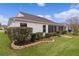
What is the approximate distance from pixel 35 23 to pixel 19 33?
0.40 m

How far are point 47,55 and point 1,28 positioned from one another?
112cm

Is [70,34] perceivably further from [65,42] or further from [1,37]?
[1,37]

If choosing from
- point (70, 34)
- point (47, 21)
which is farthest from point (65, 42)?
point (47, 21)

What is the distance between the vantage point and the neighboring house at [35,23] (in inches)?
226

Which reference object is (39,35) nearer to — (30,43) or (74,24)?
(30,43)

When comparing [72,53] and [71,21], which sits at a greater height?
[71,21]

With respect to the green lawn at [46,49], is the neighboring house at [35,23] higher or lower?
higher

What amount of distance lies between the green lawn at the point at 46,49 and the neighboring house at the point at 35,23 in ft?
0.99

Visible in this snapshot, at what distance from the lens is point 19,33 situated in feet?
19.0

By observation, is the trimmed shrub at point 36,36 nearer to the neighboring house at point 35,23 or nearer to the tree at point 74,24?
A: the neighboring house at point 35,23

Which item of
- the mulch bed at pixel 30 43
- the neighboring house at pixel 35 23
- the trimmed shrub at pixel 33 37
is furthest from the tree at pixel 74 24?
the trimmed shrub at pixel 33 37

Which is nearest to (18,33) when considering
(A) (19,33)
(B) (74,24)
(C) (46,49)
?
(A) (19,33)

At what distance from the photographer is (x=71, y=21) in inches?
230

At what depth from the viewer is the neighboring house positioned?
5.74 metres
